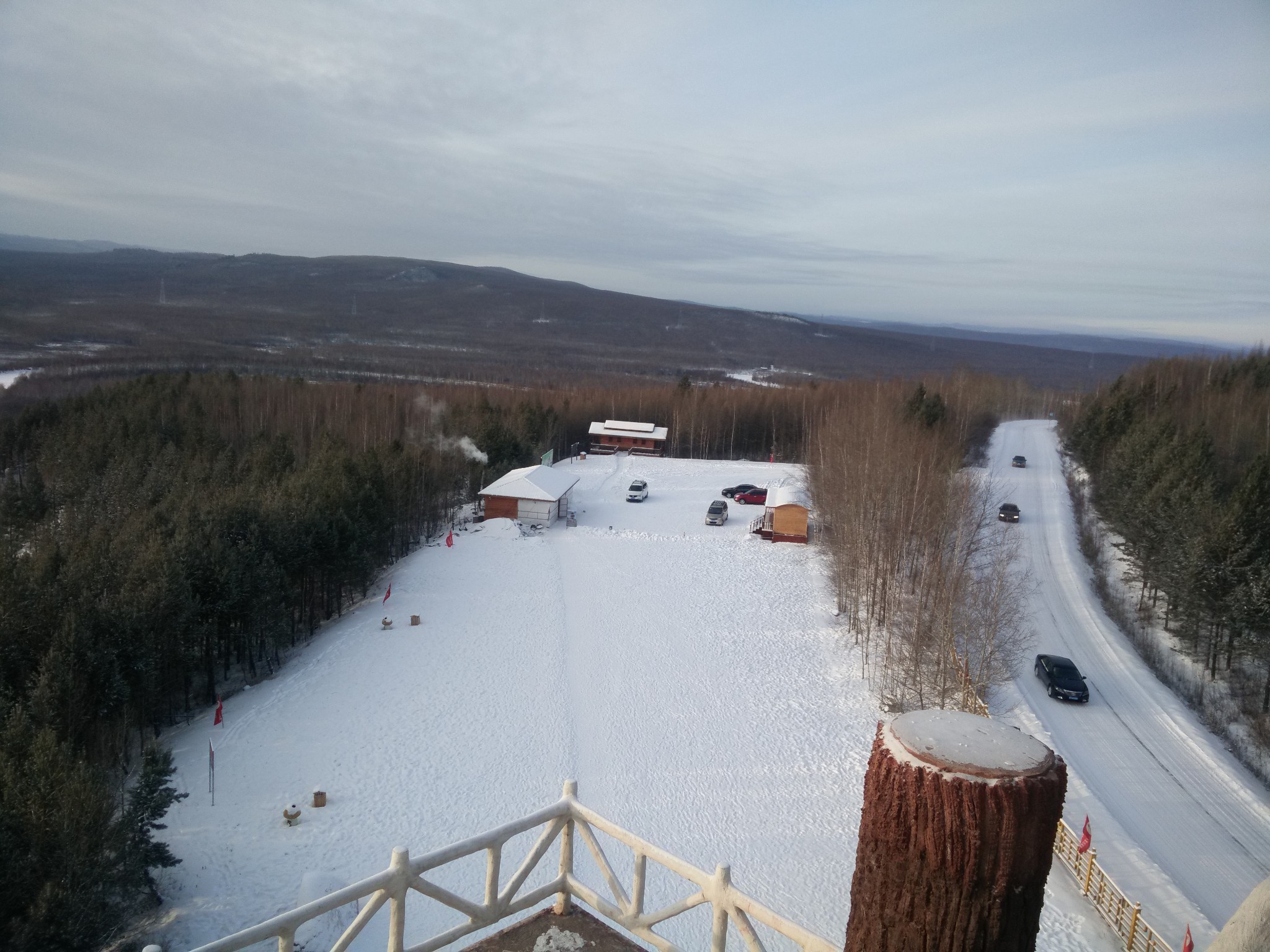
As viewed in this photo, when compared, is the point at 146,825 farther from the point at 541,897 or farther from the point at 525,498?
the point at 525,498

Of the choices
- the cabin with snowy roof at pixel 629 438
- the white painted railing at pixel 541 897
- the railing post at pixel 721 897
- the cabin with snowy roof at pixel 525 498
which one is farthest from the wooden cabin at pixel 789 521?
the railing post at pixel 721 897

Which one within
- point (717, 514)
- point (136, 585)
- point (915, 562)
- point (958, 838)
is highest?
point (958, 838)

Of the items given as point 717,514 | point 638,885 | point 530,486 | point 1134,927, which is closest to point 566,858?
point 638,885

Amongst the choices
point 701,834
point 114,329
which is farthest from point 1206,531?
point 114,329

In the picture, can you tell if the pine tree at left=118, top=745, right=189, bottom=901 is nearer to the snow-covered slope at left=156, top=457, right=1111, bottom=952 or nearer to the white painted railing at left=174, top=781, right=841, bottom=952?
the snow-covered slope at left=156, top=457, right=1111, bottom=952

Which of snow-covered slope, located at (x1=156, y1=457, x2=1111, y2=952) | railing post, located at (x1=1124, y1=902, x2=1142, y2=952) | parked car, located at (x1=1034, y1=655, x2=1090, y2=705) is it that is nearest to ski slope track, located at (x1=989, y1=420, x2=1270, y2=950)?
parked car, located at (x1=1034, y1=655, x2=1090, y2=705)

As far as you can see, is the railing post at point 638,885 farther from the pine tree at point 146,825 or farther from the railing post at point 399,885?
the pine tree at point 146,825

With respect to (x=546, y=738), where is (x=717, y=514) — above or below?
above

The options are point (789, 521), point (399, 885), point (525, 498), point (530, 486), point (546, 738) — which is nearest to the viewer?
point (399, 885)
